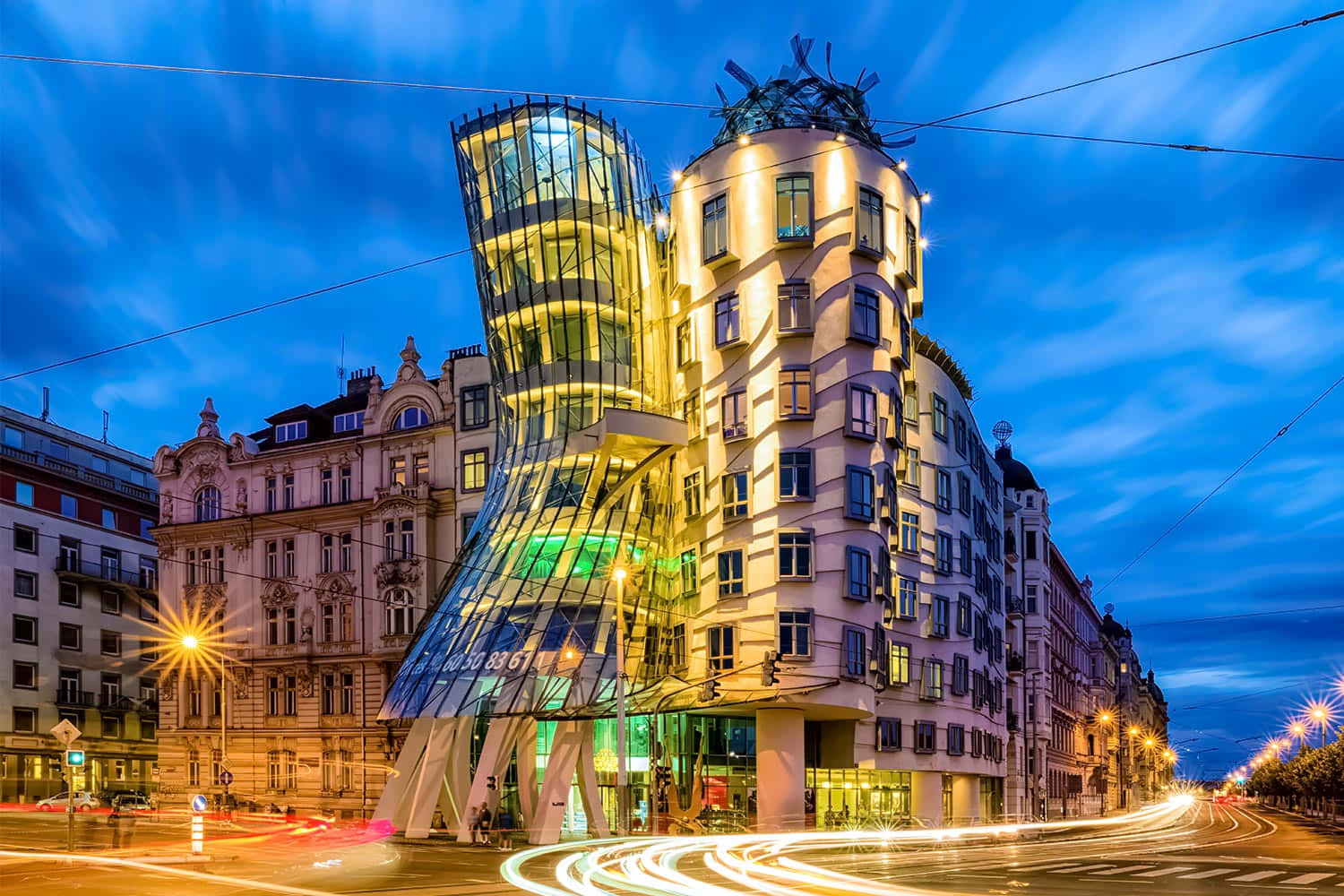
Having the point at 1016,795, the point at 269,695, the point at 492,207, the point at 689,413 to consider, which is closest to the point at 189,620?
the point at 269,695

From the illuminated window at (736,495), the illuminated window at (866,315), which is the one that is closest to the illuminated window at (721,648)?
the illuminated window at (736,495)

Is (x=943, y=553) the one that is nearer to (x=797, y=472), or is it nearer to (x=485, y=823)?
(x=797, y=472)

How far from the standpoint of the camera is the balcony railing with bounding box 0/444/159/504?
266 feet

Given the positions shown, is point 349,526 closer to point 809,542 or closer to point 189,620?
point 189,620

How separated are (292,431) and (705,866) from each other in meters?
54.7

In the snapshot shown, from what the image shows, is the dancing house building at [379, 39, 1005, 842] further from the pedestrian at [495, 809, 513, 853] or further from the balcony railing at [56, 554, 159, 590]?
the balcony railing at [56, 554, 159, 590]

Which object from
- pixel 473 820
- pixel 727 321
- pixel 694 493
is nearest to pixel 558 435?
pixel 694 493

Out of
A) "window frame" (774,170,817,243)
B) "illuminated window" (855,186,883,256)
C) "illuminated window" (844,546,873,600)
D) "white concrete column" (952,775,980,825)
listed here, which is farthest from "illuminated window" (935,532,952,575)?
"window frame" (774,170,817,243)

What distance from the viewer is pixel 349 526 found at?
72.1 meters

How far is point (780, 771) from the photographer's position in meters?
50.2

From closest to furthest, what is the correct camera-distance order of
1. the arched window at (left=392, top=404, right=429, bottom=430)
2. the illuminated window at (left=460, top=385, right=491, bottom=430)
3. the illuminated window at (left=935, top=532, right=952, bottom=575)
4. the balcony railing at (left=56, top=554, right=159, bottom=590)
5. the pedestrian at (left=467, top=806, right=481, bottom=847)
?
the pedestrian at (left=467, top=806, right=481, bottom=847), the illuminated window at (left=935, top=532, right=952, bottom=575), the illuminated window at (left=460, top=385, right=491, bottom=430), the arched window at (left=392, top=404, right=429, bottom=430), the balcony railing at (left=56, top=554, right=159, bottom=590)

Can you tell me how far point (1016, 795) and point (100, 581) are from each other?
57.8 meters

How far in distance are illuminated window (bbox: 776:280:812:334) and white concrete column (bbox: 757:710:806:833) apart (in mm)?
14565

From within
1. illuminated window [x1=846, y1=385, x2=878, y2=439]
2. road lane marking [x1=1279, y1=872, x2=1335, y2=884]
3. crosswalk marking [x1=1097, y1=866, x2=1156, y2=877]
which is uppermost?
illuminated window [x1=846, y1=385, x2=878, y2=439]
